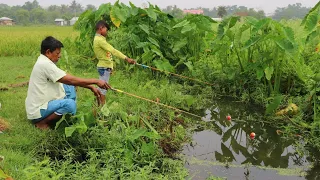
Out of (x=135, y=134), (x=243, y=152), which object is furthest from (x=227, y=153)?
(x=135, y=134)

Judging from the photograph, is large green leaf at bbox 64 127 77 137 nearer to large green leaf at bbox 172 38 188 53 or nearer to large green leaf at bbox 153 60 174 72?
large green leaf at bbox 153 60 174 72

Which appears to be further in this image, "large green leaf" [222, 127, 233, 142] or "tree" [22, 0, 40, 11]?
"tree" [22, 0, 40, 11]

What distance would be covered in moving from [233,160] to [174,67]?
350cm

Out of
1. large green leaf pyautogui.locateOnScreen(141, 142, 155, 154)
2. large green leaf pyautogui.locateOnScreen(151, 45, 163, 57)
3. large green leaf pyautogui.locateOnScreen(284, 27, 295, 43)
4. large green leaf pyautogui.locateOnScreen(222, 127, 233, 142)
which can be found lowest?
large green leaf pyautogui.locateOnScreen(222, 127, 233, 142)

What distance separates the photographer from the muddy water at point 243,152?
3.74m

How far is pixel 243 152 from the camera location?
4340 millimetres

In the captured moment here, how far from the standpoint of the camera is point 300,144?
439 centimetres

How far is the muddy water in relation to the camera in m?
3.74

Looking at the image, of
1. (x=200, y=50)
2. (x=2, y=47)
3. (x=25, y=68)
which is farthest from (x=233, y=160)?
(x=2, y=47)

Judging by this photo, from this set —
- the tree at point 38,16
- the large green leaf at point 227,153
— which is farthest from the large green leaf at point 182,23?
the tree at point 38,16

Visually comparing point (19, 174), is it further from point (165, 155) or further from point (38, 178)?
point (165, 155)

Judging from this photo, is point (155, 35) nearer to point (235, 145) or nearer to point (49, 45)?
point (235, 145)

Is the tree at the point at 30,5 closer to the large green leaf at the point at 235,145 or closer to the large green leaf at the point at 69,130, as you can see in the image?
the large green leaf at the point at 235,145

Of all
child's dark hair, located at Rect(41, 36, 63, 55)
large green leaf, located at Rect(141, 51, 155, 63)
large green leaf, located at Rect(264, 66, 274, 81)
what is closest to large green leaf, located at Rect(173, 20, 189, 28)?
large green leaf, located at Rect(141, 51, 155, 63)
